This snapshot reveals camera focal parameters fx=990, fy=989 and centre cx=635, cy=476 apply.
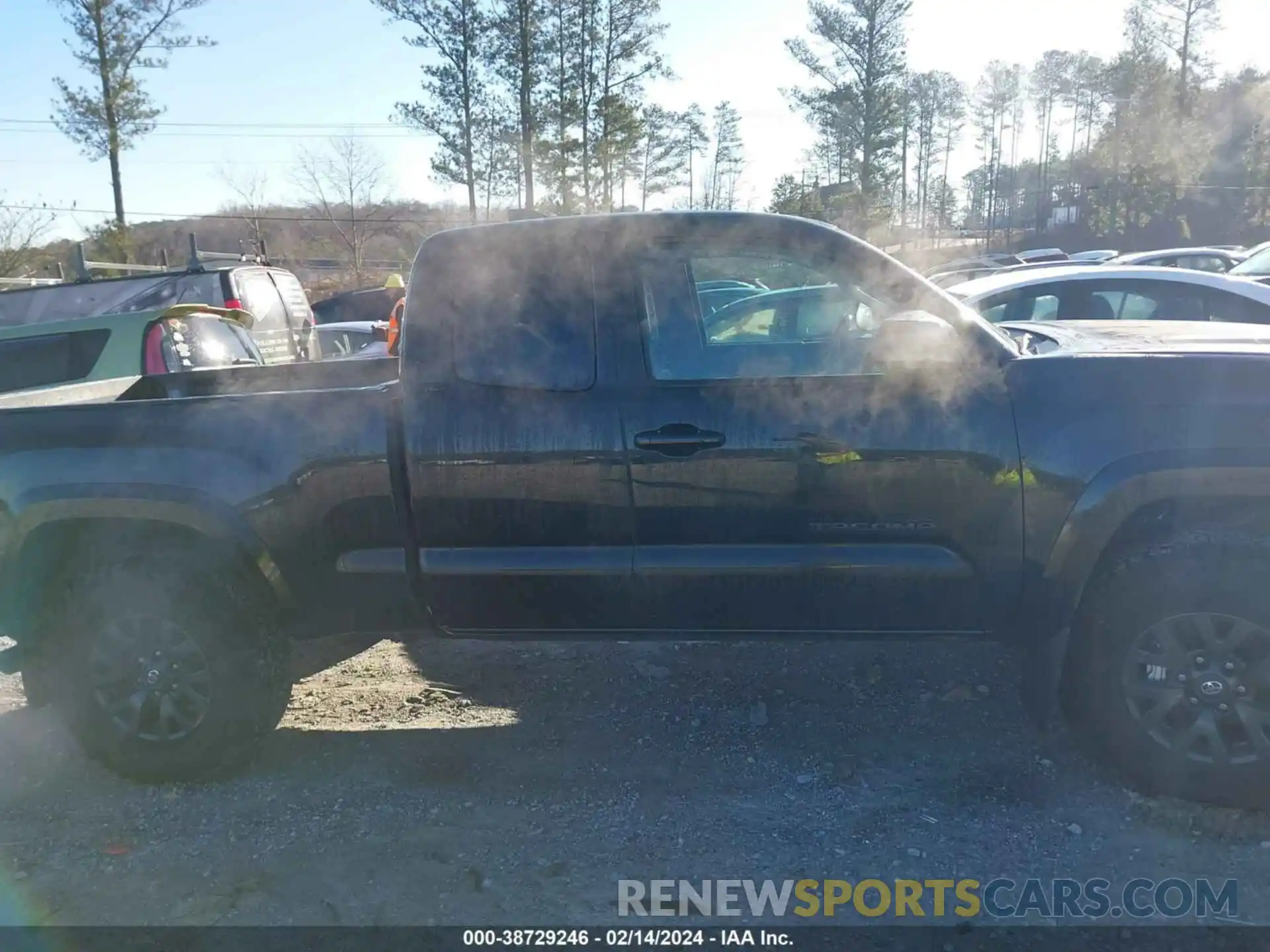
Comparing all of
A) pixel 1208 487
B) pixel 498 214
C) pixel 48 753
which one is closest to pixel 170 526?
pixel 48 753

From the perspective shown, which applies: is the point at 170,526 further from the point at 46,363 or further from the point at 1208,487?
the point at 46,363

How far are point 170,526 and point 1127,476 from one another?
3.37 m

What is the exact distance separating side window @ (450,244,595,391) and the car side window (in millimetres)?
243

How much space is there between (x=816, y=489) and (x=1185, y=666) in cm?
133

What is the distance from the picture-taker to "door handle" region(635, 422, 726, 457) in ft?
11.2

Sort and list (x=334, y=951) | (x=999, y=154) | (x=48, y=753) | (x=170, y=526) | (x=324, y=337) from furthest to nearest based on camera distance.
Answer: (x=999, y=154)
(x=324, y=337)
(x=48, y=753)
(x=170, y=526)
(x=334, y=951)

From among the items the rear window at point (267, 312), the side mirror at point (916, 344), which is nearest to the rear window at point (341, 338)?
the rear window at point (267, 312)

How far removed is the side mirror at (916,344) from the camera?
10.8ft

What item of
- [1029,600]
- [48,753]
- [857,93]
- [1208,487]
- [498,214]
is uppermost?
[857,93]

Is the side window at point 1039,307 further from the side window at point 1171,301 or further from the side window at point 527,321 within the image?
the side window at point 527,321

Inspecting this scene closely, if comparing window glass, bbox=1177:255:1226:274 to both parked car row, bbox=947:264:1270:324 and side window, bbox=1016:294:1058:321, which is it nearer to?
parked car row, bbox=947:264:1270:324

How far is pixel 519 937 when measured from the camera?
287cm

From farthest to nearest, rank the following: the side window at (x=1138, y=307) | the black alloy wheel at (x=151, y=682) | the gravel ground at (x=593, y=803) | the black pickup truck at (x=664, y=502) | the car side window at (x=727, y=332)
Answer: the side window at (x=1138, y=307) → the black alloy wheel at (x=151, y=682) → the car side window at (x=727, y=332) → the black pickup truck at (x=664, y=502) → the gravel ground at (x=593, y=803)

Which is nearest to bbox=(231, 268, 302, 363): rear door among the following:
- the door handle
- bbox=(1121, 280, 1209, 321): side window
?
the door handle
